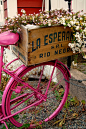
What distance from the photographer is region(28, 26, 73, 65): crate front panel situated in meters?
1.85

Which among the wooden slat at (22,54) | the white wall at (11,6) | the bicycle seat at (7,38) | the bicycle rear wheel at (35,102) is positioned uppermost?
the white wall at (11,6)

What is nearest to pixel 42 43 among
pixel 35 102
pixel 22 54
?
A: pixel 22 54

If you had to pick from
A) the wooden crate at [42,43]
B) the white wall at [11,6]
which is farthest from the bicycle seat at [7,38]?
the white wall at [11,6]

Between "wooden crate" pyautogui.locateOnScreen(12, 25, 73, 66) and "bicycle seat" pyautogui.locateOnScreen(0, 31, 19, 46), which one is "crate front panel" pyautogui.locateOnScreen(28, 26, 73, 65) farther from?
"bicycle seat" pyautogui.locateOnScreen(0, 31, 19, 46)

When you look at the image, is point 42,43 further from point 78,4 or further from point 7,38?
point 78,4

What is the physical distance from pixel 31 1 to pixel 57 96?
2.13 meters

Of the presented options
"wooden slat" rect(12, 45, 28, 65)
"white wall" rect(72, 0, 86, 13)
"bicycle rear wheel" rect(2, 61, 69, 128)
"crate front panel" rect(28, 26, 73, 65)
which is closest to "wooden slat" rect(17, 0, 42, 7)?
"white wall" rect(72, 0, 86, 13)

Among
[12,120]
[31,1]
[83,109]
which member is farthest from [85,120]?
[31,1]

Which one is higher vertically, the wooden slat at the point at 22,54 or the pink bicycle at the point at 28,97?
the wooden slat at the point at 22,54

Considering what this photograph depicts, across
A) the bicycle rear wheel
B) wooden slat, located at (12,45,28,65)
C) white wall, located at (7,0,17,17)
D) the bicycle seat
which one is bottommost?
the bicycle rear wheel

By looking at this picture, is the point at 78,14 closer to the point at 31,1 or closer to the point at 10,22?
the point at 10,22

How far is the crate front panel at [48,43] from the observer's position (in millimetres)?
1849

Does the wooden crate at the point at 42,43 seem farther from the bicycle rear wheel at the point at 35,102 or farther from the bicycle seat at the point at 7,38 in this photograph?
the bicycle rear wheel at the point at 35,102

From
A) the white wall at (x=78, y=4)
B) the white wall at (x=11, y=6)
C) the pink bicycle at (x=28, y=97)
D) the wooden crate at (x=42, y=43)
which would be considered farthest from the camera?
the white wall at (x=78, y=4)
